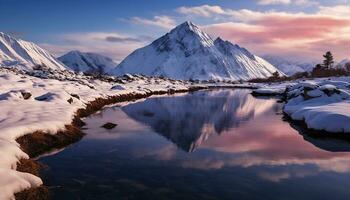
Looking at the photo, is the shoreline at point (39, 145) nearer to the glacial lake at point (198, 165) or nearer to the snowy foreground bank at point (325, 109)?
the glacial lake at point (198, 165)

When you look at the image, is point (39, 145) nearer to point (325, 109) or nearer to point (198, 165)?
point (198, 165)

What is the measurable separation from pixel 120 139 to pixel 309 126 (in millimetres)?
18056

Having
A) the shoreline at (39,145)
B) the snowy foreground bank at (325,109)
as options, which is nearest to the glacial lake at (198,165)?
the shoreline at (39,145)

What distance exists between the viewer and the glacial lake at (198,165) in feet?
58.7

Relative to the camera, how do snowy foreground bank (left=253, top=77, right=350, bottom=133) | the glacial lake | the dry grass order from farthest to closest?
snowy foreground bank (left=253, top=77, right=350, bottom=133) → the glacial lake → the dry grass

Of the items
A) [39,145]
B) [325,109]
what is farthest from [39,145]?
[325,109]

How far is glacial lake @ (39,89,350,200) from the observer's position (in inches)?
704

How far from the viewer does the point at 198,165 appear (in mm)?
22719

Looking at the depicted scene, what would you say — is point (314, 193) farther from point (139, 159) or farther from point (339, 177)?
point (139, 159)

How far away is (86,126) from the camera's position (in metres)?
36.0

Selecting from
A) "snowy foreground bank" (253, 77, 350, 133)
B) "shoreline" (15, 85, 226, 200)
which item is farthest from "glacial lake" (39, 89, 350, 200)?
"snowy foreground bank" (253, 77, 350, 133)

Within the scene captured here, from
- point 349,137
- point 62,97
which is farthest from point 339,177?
point 62,97

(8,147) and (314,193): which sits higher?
(8,147)

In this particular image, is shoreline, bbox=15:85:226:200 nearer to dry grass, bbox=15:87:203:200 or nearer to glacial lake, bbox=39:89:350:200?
dry grass, bbox=15:87:203:200
